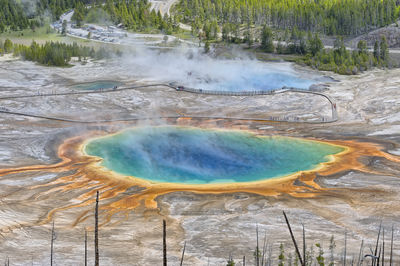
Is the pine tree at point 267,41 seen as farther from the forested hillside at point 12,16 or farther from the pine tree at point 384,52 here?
the forested hillside at point 12,16

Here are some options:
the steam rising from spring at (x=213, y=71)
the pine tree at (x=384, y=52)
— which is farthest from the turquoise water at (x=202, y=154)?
the pine tree at (x=384, y=52)

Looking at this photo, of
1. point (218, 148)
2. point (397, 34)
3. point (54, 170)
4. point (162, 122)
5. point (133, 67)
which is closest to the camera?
point (54, 170)

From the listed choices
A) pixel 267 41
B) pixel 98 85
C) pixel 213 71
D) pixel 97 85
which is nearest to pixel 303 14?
pixel 267 41

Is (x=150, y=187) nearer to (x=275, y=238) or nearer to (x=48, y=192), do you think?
(x=48, y=192)

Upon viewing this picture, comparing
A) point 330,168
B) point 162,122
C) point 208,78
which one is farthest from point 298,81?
point 330,168

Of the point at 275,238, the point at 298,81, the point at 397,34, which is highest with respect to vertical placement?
the point at 397,34

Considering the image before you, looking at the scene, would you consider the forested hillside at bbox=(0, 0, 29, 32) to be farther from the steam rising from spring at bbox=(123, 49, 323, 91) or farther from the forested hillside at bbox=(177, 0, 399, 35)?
the steam rising from spring at bbox=(123, 49, 323, 91)

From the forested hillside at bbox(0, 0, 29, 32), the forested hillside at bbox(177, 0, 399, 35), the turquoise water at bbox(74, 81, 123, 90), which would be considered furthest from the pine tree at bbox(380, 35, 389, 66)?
the forested hillside at bbox(0, 0, 29, 32)
